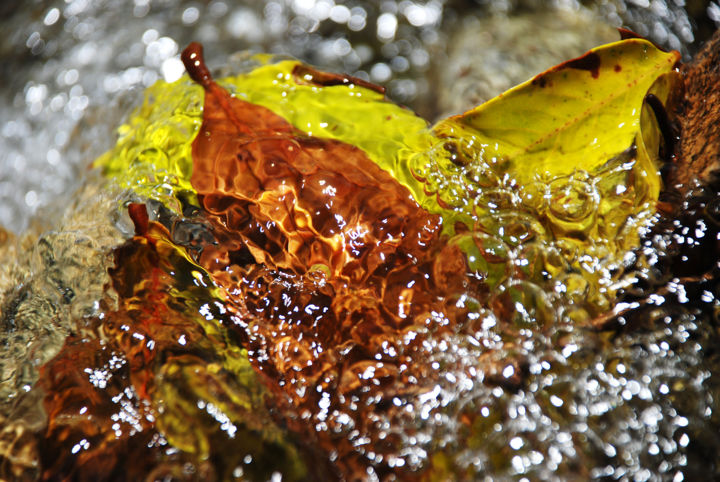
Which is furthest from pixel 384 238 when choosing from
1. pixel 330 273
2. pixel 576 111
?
pixel 576 111

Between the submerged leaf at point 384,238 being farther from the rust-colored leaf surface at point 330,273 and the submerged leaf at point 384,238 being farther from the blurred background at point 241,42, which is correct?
the blurred background at point 241,42

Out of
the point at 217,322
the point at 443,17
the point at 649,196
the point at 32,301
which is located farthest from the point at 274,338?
the point at 443,17

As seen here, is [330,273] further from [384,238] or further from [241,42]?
[241,42]

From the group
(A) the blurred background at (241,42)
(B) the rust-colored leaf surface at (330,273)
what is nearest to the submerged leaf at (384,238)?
(B) the rust-colored leaf surface at (330,273)

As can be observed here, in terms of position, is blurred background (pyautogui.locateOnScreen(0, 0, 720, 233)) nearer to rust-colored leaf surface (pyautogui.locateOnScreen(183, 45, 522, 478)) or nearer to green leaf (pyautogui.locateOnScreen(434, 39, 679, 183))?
green leaf (pyautogui.locateOnScreen(434, 39, 679, 183))

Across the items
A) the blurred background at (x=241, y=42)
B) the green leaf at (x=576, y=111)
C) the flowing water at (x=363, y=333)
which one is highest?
the green leaf at (x=576, y=111)

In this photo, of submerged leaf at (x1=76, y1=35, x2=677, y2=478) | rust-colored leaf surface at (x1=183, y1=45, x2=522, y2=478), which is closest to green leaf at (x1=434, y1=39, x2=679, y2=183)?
submerged leaf at (x1=76, y1=35, x2=677, y2=478)
